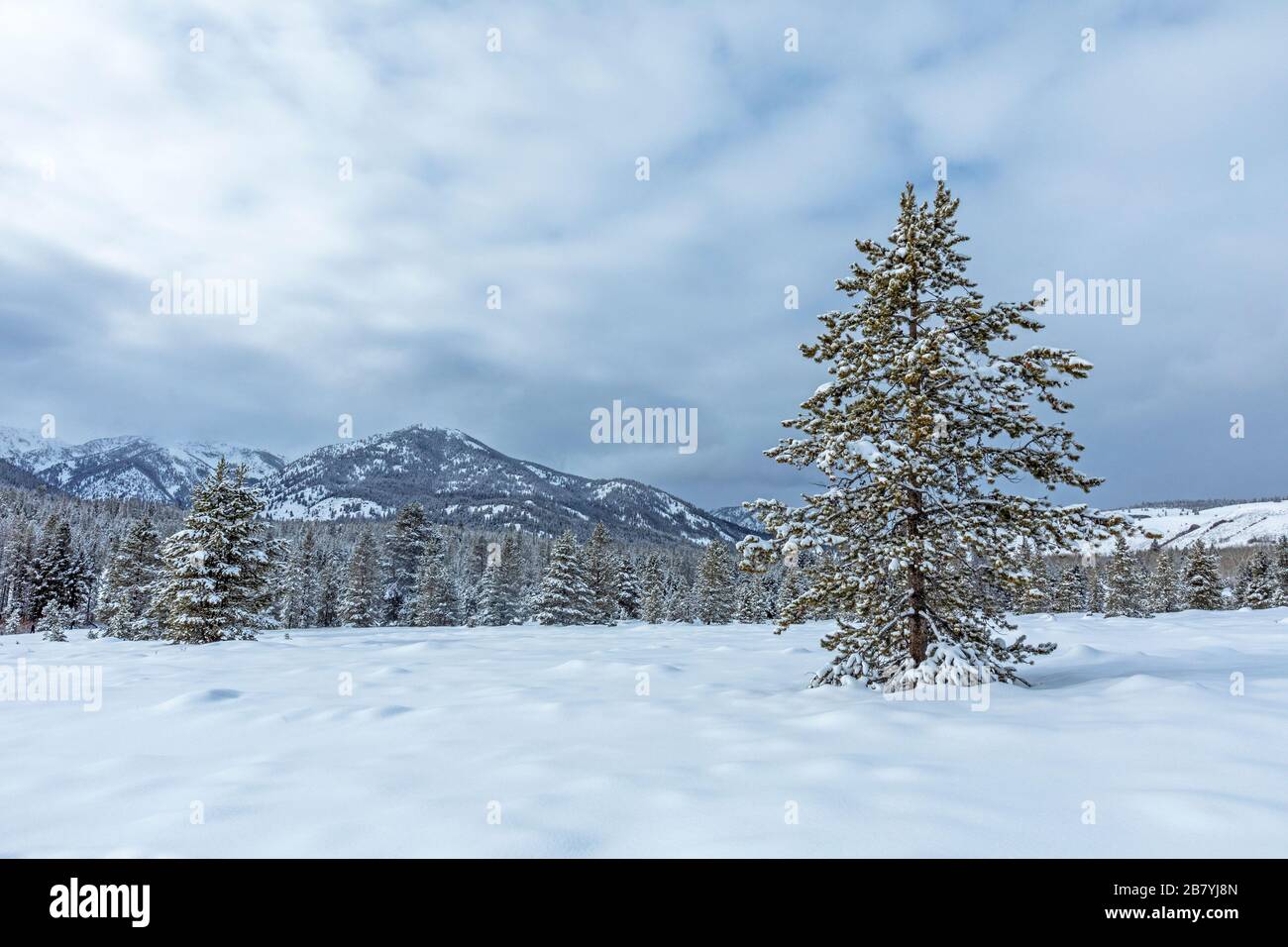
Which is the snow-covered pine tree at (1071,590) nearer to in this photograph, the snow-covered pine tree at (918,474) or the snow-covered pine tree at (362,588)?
the snow-covered pine tree at (918,474)

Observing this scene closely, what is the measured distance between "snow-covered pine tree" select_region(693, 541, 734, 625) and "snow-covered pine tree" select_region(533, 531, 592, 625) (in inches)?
515

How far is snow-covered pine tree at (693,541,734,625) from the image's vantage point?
168 feet

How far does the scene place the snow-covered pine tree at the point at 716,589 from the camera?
51.2 meters

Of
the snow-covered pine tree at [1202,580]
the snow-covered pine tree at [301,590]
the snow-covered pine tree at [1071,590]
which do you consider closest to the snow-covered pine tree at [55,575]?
the snow-covered pine tree at [301,590]

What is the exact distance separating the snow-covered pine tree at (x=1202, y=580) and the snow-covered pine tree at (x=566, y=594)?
136ft

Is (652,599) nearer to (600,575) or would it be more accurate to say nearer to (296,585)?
(600,575)

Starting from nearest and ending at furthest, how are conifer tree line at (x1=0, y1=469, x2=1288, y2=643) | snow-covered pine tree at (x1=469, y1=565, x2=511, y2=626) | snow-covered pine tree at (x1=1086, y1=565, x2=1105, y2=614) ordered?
conifer tree line at (x1=0, y1=469, x2=1288, y2=643) < snow-covered pine tree at (x1=469, y1=565, x2=511, y2=626) < snow-covered pine tree at (x1=1086, y1=565, x2=1105, y2=614)

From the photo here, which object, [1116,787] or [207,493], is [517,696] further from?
[207,493]

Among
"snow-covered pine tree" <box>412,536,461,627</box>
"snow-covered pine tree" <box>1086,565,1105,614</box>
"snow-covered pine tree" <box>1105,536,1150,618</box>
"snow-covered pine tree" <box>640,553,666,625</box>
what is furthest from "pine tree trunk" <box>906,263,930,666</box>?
"snow-covered pine tree" <box>1086,565,1105,614</box>

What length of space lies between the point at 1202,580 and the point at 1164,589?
9843mm

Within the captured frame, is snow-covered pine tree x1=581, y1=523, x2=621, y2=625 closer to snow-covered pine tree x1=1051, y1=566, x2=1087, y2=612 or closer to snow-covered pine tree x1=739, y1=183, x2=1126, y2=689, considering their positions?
snow-covered pine tree x1=739, y1=183, x2=1126, y2=689

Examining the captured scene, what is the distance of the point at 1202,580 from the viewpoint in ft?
140

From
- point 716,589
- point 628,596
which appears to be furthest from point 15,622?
point 716,589
